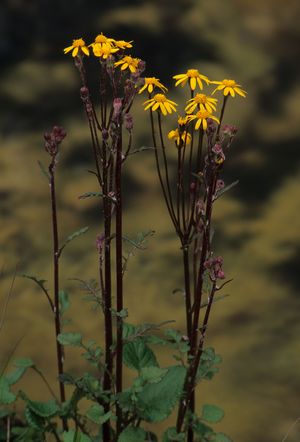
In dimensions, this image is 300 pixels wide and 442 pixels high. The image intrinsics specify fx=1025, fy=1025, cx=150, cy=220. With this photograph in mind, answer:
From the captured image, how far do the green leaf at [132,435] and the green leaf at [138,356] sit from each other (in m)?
0.13

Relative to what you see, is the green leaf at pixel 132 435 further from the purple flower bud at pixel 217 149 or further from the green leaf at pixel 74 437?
the purple flower bud at pixel 217 149

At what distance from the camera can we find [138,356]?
1.68m

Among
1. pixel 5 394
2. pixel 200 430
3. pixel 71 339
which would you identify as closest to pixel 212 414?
pixel 200 430

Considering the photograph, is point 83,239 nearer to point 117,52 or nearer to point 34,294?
point 34,294

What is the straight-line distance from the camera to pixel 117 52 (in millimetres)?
1524

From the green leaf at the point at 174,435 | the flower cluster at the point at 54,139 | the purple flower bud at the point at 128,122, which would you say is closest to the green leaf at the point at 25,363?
the green leaf at the point at 174,435

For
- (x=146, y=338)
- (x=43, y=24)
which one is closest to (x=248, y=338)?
(x=146, y=338)

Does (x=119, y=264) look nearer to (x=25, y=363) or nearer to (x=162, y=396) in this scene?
(x=162, y=396)

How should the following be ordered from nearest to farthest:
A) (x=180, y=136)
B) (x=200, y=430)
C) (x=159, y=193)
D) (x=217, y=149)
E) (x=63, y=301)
A: (x=217, y=149), (x=180, y=136), (x=200, y=430), (x=63, y=301), (x=159, y=193)

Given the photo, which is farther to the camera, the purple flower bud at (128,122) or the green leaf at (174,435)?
the green leaf at (174,435)

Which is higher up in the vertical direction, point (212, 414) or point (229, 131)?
point (229, 131)

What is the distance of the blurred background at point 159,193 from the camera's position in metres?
2.27

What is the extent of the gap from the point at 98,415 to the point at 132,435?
6 cm

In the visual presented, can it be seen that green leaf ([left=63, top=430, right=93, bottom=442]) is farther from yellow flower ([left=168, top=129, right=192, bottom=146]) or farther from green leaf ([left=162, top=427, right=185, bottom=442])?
yellow flower ([left=168, top=129, right=192, bottom=146])
